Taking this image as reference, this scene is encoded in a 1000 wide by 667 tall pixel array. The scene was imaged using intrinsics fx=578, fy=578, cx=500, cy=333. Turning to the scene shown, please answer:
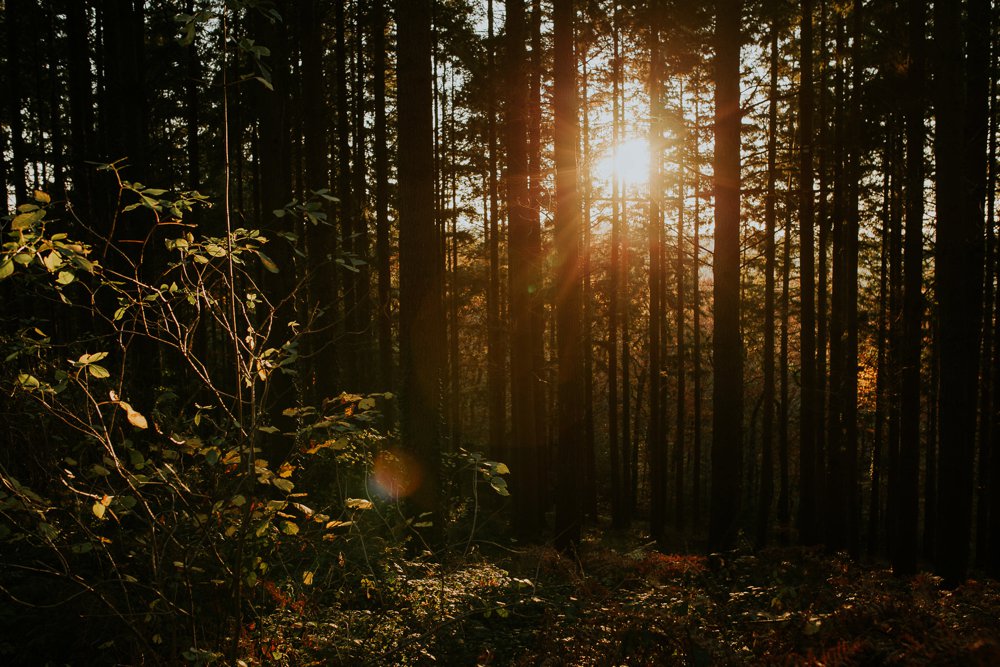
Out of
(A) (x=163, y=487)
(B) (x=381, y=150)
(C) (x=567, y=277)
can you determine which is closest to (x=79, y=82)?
(B) (x=381, y=150)

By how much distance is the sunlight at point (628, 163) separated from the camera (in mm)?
15491

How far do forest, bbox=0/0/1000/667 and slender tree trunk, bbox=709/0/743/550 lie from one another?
2.0 inches

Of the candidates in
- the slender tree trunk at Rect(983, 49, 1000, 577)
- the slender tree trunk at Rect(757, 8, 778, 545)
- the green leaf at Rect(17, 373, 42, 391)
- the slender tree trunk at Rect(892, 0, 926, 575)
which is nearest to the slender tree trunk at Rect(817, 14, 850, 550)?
the slender tree trunk at Rect(757, 8, 778, 545)

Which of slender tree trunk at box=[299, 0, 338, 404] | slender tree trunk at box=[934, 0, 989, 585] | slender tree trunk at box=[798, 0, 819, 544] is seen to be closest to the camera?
slender tree trunk at box=[934, 0, 989, 585]

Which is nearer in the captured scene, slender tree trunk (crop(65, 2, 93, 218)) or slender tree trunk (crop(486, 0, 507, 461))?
slender tree trunk (crop(65, 2, 93, 218))

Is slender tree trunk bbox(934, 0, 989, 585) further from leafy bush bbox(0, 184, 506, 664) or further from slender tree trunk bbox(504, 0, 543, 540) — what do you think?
leafy bush bbox(0, 184, 506, 664)

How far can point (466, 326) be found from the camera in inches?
990

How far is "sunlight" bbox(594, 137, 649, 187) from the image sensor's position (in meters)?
15.5

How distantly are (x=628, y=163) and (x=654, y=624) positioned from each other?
49.9ft

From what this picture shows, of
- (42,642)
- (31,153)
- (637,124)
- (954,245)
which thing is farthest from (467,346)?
(42,642)

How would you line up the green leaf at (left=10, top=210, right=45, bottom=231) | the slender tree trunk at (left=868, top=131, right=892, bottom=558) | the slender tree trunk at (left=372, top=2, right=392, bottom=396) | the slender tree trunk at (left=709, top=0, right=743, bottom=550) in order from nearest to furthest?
1. the green leaf at (left=10, top=210, right=45, bottom=231)
2. the slender tree trunk at (left=709, top=0, right=743, bottom=550)
3. the slender tree trunk at (left=868, top=131, right=892, bottom=558)
4. the slender tree trunk at (left=372, top=2, right=392, bottom=396)

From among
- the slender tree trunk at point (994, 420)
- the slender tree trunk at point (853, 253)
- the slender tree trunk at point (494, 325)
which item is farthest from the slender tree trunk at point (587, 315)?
the slender tree trunk at point (994, 420)

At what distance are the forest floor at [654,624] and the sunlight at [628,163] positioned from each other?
11.4m

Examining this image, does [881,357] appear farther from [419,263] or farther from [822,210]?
[419,263]
